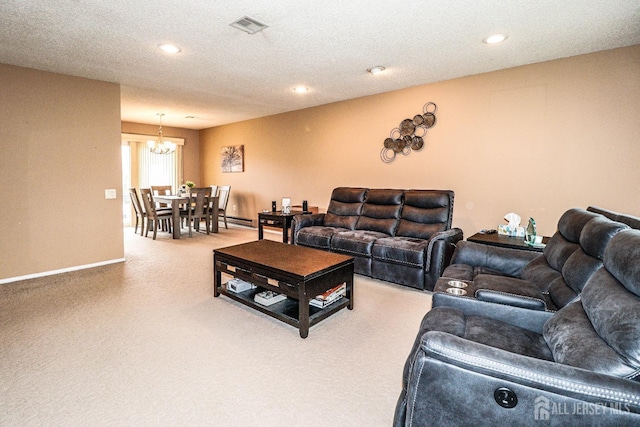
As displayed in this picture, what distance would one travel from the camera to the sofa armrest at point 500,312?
5.49ft

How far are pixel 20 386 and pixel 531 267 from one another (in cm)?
339

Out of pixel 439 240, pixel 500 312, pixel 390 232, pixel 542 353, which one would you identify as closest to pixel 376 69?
pixel 390 232

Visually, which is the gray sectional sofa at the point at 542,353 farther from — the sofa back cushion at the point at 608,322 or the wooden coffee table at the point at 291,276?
the wooden coffee table at the point at 291,276

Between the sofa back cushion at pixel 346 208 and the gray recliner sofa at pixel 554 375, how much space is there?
3364 millimetres

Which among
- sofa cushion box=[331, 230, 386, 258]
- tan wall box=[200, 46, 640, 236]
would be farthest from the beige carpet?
tan wall box=[200, 46, 640, 236]

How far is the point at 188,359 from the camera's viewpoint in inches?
85.2

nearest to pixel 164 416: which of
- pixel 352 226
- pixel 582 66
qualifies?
pixel 352 226

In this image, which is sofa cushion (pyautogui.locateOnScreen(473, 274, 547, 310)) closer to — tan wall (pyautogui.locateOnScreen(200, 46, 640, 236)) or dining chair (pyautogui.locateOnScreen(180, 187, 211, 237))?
tan wall (pyautogui.locateOnScreen(200, 46, 640, 236))

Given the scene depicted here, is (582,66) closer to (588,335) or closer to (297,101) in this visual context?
(588,335)

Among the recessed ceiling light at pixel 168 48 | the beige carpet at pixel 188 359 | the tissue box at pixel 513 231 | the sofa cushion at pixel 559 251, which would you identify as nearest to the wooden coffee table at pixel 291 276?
the beige carpet at pixel 188 359

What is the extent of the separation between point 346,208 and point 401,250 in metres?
1.42

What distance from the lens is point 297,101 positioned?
5.54m

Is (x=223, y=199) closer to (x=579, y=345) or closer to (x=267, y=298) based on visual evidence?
(x=267, y=298)

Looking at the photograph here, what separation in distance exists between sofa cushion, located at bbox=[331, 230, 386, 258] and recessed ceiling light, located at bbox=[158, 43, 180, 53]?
2710 millimetres
